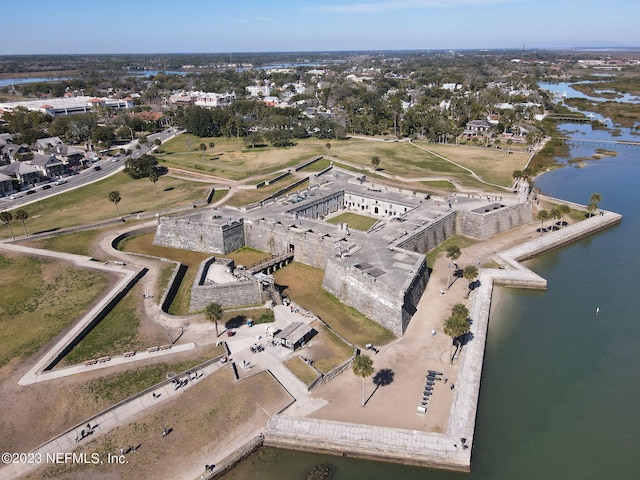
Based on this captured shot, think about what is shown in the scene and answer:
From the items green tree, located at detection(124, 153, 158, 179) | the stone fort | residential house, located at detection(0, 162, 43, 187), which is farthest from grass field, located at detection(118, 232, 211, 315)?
residential house, located at detection(0, 162, 43, 187)

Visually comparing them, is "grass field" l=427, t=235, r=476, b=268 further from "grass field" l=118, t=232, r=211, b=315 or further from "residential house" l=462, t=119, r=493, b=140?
"residential house" l=462, t=119, r=493, b=140

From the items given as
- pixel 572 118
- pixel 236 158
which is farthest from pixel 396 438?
pixel 572 118

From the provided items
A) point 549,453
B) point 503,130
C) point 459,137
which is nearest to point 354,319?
point 549,453

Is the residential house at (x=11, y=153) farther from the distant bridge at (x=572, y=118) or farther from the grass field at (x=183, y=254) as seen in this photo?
the distant bridge at (x=572, y=118)

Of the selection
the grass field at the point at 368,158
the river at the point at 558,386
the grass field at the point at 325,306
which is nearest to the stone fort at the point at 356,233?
the grass field at the point at 325,306

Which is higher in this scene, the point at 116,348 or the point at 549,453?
the point at 116,348

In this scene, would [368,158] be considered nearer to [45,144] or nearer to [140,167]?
[140,167]

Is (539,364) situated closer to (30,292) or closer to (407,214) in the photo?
(407,214)
